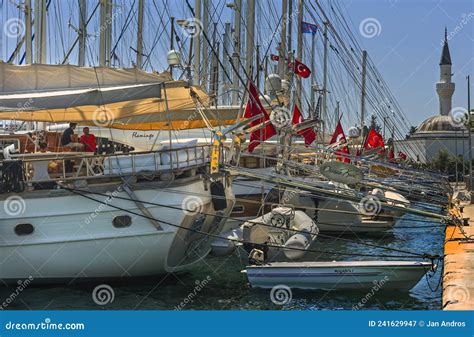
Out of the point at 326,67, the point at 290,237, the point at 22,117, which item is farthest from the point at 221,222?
the point at 326,67

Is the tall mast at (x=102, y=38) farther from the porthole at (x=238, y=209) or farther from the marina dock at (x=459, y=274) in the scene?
the marina dock at (x=459, y=274)

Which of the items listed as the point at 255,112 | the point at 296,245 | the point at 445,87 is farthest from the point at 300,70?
the point at 445,87

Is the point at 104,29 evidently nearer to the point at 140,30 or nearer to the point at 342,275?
the point at 140,30

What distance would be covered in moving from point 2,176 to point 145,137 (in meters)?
11.7

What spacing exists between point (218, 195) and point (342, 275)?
3831mm

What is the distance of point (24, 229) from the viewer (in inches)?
680

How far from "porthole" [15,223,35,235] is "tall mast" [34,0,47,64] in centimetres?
714

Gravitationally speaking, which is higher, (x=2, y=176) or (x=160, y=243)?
(x=2, y=176)

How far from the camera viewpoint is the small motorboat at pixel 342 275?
1727 cm

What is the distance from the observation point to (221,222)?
20734 millimetres

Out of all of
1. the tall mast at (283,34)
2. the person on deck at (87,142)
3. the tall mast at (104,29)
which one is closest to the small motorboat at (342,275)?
the person on deck at (87,142)

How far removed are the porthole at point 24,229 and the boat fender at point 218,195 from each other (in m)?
4.64

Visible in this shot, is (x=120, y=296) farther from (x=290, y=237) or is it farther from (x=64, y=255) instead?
(x=290, y=237)

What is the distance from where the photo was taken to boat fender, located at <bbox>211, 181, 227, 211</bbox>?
18.7m
